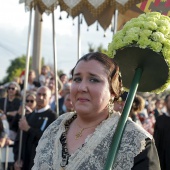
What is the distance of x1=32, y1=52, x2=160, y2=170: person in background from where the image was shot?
99.7 inches

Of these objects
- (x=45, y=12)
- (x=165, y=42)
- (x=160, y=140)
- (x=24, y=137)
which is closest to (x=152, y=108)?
(x=160, y=140)

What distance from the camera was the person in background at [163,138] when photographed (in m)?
7.36

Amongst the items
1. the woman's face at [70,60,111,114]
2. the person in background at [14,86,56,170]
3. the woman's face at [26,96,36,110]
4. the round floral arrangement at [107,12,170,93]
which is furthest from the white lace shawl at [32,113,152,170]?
the woman's face at [26,96,36,110]

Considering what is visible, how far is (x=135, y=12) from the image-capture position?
607cm

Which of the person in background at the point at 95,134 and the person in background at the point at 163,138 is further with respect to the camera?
the person in background at the point at 163,138

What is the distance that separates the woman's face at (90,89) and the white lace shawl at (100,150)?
122 millimetres

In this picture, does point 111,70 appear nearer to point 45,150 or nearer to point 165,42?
point 165,42

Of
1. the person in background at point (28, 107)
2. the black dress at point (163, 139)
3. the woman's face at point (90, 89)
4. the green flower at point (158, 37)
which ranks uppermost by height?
the person in background at point (28, 107)

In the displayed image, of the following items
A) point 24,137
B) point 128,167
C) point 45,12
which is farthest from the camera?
point 24,137

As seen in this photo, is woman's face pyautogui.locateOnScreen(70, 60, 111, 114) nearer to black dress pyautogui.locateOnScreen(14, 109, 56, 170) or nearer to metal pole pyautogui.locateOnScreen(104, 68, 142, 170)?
metal pole pyautogui.locateOnScreen(104, 68, 142, 170)

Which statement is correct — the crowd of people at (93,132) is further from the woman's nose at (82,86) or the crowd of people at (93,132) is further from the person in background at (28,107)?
the person in background at (28,107)

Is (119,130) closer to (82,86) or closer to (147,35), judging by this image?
(82,86)

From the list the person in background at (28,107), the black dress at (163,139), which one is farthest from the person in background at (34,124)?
the black dress at (163,139)

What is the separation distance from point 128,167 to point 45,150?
1.73ft
